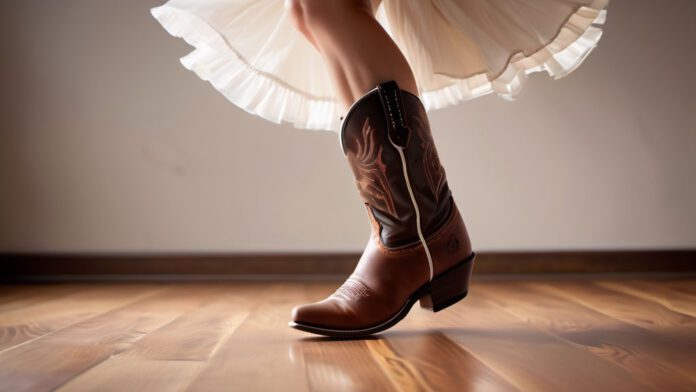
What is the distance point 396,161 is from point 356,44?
19 centimetres

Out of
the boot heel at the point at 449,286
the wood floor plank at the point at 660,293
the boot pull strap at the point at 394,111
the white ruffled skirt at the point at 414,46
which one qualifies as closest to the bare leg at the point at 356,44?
the boot pull strap at the point at 394,111

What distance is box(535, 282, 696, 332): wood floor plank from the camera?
49.3 inches

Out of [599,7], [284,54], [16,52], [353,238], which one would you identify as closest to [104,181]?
[16,52]

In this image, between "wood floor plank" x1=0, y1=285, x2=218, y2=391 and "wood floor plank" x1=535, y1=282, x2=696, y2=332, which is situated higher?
"wood floor plank" x1=0, y1=285, x2=218, y2=391

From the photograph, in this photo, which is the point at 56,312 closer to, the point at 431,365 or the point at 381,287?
the point at 381,287

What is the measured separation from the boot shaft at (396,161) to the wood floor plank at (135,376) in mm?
386

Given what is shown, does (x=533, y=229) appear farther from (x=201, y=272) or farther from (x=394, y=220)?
(x=394, y=220)

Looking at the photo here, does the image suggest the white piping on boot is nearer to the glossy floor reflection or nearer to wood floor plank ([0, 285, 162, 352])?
the glossy floor reflection

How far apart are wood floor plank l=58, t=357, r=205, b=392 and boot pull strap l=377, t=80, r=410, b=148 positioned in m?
0.44

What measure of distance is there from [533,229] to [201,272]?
42.1 inches

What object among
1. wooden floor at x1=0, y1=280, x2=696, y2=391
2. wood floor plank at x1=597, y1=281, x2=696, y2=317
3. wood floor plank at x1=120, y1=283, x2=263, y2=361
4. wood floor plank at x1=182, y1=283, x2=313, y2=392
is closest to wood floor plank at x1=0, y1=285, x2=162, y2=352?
wooden floor at x1=0, y1=280, x2=696, y2=391

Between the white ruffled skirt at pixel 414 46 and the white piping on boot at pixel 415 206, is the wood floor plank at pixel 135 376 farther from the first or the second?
the white ruffled skirt at pixel 414 46

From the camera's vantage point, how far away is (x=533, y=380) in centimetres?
80

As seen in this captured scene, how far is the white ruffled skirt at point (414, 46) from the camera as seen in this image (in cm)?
126
